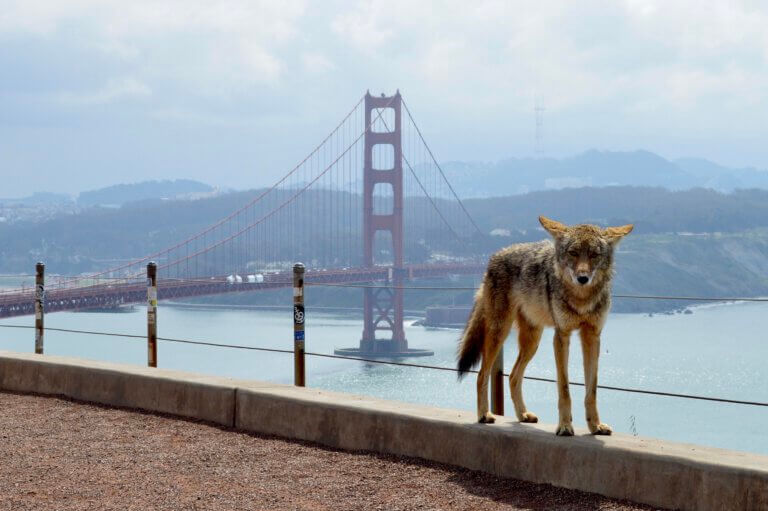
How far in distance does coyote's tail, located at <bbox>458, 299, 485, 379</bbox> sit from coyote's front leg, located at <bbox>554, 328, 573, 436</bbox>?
794 millimetres

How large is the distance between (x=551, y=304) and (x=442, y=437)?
0.99 meters

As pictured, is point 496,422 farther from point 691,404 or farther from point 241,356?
point 241,356

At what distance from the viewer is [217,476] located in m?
6.00

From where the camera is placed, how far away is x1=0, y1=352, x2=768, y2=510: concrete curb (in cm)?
508

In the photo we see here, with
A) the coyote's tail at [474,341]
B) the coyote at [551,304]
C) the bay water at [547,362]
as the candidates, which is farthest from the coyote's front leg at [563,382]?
the bay water at [547,362]

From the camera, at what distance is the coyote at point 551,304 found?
555 cm

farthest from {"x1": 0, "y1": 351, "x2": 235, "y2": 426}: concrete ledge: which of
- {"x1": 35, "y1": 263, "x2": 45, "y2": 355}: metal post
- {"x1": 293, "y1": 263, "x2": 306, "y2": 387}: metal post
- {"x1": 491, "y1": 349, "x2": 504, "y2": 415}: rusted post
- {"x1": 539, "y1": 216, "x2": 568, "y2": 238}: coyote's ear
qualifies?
{"x1": 539, "y1": 216, "x2": 568, "y2": 238}: coyote's ear

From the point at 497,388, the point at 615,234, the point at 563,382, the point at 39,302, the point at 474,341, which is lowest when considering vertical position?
the point at 497,388

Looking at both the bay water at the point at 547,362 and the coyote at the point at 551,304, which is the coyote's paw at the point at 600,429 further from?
the bay water at the point at 547,362

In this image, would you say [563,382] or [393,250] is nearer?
[563,382]

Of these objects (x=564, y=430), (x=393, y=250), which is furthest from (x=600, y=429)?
(x=393, y=250)

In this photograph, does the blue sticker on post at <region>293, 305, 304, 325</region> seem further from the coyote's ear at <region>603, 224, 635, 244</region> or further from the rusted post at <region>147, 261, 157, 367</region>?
the coyote's ear at <region>603, 224, 635, 244</region>

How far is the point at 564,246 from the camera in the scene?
556 cm

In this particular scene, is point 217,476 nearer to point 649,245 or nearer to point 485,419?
point 485,419
